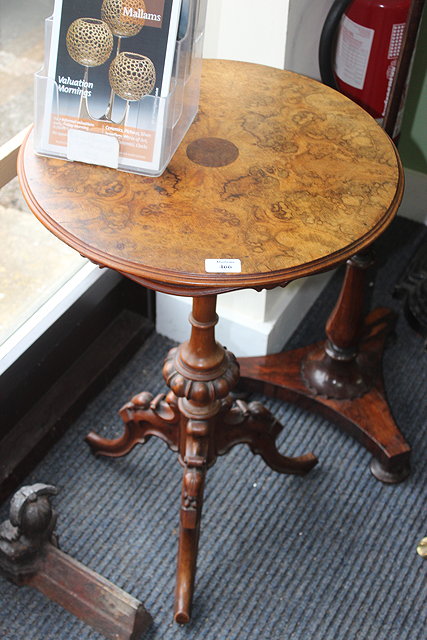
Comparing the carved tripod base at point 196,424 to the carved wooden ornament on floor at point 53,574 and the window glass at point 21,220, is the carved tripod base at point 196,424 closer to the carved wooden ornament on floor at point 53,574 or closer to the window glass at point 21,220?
the carved wooden ornament on floor at point 53,574

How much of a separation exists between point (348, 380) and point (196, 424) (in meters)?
0.45

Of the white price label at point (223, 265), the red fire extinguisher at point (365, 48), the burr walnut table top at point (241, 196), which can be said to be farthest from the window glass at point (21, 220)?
the white price label at point (223, 265)

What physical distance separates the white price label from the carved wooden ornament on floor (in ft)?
1.94

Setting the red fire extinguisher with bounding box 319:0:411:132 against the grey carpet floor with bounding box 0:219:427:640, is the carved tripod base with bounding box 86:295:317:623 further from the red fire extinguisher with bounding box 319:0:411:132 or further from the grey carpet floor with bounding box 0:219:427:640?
the red fire extinguisher with bounding box 319:0:411:132

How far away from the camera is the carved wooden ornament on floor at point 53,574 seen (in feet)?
4.61

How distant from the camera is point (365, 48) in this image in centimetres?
151

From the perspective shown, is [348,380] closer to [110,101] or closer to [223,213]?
[223,213]

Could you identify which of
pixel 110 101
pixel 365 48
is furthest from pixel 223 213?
pixel 365 48

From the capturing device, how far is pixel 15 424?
1.69 metres

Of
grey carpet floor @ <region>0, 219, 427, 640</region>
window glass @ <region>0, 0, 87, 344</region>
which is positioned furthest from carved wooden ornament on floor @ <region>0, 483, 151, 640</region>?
window glass @ <region>0, 0, 87, 344</region>

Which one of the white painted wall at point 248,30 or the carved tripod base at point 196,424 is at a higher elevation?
the white painted wall at point 248,30

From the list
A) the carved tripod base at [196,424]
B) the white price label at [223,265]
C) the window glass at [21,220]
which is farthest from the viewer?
the window glass at [21,220]

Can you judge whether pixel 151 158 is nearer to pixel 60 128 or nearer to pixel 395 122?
pixel 60 128

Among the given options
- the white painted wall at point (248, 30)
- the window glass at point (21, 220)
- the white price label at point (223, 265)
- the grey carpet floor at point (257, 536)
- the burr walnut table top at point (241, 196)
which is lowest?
the grey carpet floor at point (257, 536)
